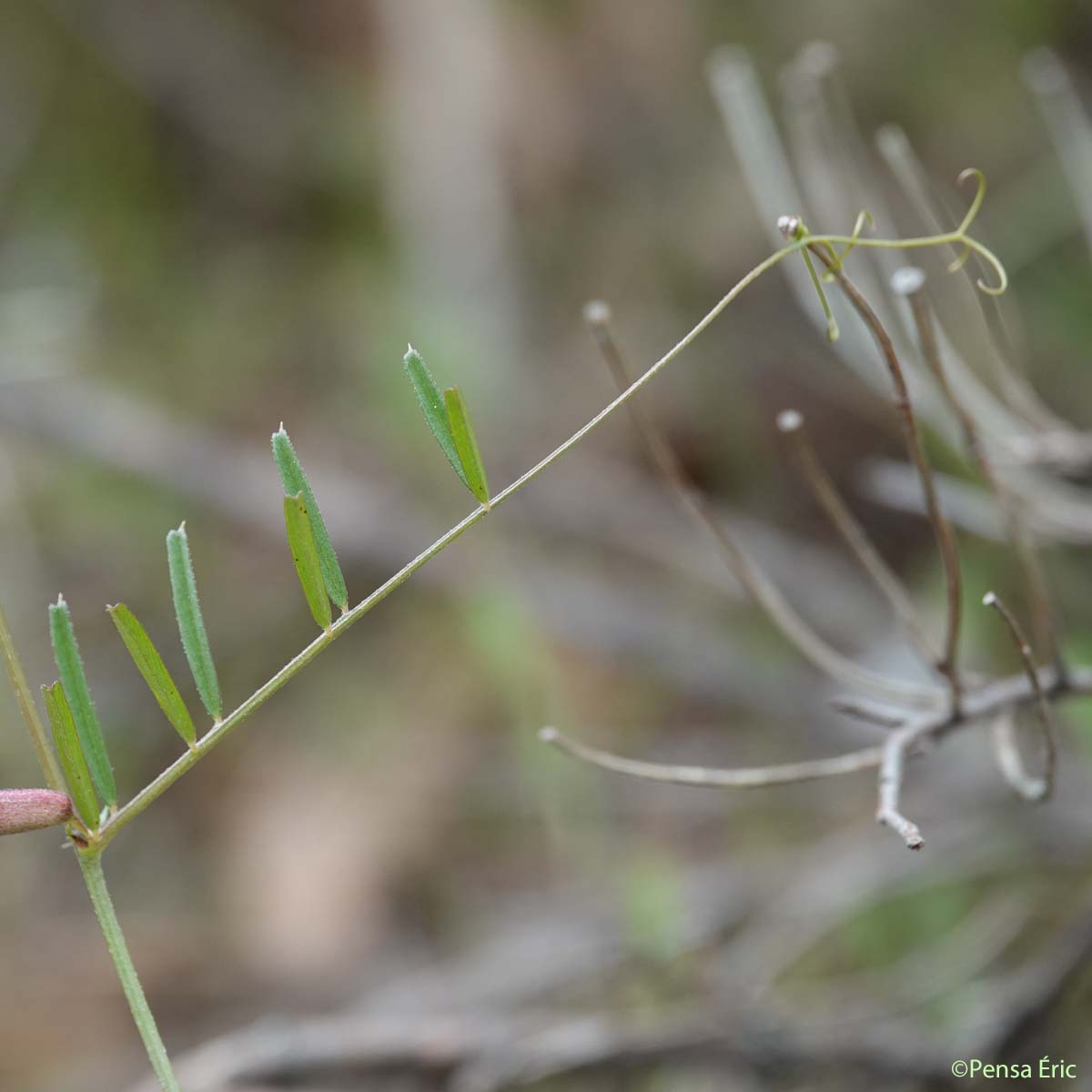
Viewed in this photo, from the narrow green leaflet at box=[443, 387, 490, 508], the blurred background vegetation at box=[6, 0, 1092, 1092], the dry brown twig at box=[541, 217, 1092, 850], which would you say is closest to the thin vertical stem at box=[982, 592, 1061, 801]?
the dry brown twig at box=[541, 217, 1092, 850]

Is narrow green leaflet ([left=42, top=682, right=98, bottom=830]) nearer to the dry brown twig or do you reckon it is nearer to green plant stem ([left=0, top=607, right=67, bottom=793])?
green plant stem ([left=0, top=607, right=67, bottom=793])

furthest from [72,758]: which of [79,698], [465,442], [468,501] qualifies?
[468,501]

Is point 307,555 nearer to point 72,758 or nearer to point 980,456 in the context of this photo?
point 72,758

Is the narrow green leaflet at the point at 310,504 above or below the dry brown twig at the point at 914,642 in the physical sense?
above

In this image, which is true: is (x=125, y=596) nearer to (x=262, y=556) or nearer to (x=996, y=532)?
(x=262, y=556)

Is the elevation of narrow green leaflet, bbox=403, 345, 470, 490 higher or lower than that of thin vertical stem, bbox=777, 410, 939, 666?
higher

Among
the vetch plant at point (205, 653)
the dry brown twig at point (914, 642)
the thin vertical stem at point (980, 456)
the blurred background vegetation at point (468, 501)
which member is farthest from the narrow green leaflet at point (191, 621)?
the blurred background vegetation at point (468, 501)

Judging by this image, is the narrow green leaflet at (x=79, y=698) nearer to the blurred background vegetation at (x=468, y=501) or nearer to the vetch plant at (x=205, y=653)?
the vetch plant at (x=205, y=653)
